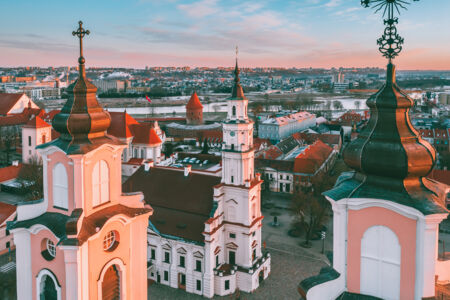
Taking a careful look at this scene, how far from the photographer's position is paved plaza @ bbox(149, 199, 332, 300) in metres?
22.4

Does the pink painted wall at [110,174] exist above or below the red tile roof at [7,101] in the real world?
below

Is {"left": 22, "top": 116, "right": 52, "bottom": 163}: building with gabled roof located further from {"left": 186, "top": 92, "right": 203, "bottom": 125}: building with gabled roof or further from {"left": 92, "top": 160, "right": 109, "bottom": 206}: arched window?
{"left": 92, "top": 160, "right": 109, "bottom": 206}: arched window

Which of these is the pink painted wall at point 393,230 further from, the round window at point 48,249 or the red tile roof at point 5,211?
the red tile roof at point 5,211

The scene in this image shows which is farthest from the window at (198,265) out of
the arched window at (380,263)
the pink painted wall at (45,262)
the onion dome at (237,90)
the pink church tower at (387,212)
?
the arched window at (380,263)

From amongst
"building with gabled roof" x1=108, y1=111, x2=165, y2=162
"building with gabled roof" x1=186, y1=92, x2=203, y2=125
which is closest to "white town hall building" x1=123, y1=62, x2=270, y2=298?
"building with gabled roof" x1=108, y1=111, x2=165, y2=162

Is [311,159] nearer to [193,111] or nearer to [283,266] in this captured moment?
[283,266]

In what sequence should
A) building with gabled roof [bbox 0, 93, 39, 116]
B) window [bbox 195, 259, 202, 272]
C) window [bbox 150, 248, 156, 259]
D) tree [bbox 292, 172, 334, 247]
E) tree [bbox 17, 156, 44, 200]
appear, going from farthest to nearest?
building with gabled roof [bbox 0, 93, 39, 116] < tree [bbox 17, 156, 44, 200] < tree [bbox 292, 172, 334, 247] < window [bbox 150, 248, 156, 259] < window [bbox 195, 259, 202, 272]

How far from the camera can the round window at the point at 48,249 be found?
9.30 meters

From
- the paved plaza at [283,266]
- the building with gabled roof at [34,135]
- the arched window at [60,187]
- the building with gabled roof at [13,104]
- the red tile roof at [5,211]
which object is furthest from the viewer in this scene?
the building with gabled roof at [13,104]

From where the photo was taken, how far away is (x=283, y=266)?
25.6 metres

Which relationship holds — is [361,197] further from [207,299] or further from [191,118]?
[191,118]

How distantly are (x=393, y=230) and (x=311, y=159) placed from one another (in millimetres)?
36710

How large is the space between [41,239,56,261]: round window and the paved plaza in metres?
14.0

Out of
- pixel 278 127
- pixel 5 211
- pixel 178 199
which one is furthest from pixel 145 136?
pixel 278 127
